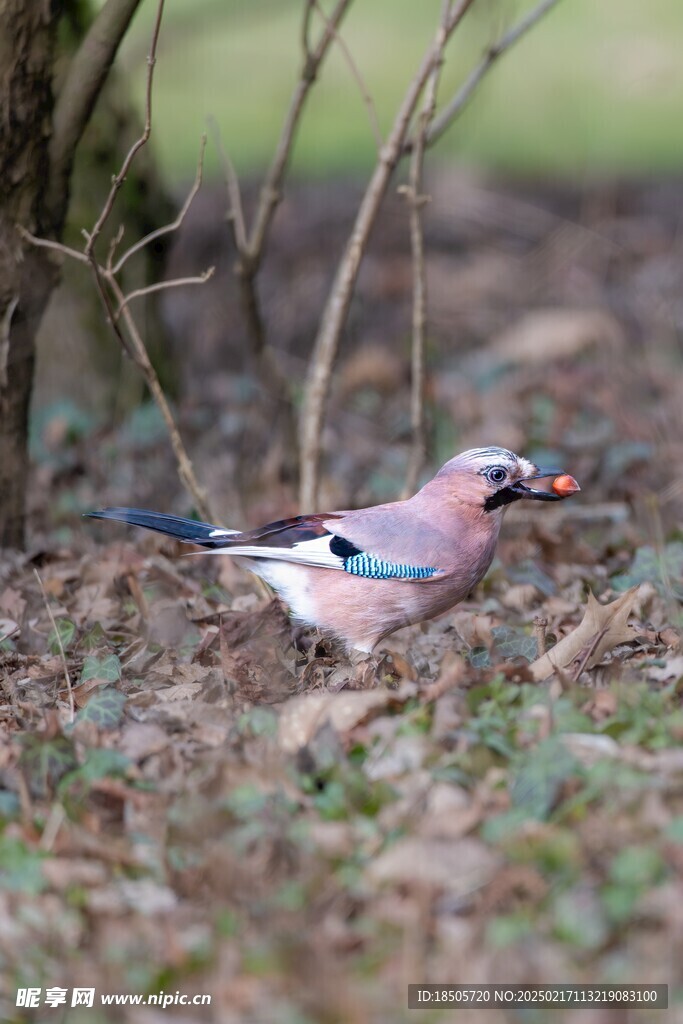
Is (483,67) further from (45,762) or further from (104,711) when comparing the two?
(45,762)

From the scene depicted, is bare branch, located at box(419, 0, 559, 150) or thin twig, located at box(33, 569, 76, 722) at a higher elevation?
bare branch, located at box(419, 0, 559, 150)

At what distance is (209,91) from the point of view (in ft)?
37.3

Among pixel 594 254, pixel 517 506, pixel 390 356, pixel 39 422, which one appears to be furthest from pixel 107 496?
pixel 594 254

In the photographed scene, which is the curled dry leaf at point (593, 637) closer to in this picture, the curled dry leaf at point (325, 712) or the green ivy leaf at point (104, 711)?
the curled dry leaf at point (325, 712)

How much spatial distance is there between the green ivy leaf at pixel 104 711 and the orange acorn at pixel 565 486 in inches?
76.9

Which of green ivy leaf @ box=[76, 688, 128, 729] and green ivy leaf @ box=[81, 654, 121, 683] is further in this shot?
green ivy leaf @ box=[81, 654, 121, 683]

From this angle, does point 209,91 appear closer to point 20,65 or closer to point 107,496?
point 107,496

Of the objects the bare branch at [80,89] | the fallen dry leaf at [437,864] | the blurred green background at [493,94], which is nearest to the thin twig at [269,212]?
the bare branch at [80,89]

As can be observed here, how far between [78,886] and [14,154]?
3676mm

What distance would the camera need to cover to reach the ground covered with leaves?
9.20ft

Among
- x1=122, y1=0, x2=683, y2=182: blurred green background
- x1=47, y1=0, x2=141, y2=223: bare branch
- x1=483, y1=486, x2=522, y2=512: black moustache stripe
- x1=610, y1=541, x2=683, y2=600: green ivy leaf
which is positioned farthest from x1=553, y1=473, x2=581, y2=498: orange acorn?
x1=122, y1=0, x2=683, y2=182: blurred green background

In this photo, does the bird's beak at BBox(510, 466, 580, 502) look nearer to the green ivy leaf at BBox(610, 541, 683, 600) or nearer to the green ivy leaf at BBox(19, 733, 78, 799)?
the green ivy leaf at BBox(610, 541, 683, 600)

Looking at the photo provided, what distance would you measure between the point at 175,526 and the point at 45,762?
1642mm

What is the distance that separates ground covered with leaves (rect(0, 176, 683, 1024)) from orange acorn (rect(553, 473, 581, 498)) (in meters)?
0.57
